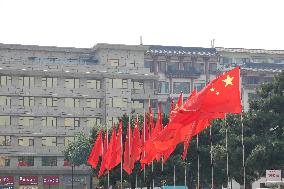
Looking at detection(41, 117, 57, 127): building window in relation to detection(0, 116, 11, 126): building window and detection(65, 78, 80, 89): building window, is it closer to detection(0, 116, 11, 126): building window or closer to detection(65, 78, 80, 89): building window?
detection(0, 116, 11, 126): building window

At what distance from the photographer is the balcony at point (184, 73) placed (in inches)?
4183

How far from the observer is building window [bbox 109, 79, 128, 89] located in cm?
9400

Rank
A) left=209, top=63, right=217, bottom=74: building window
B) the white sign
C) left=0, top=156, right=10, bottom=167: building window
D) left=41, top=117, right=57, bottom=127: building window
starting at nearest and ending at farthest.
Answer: the white sign
left=0, top=156, right=10, bottom=167: building window
left=41, top=117, right=57, bottom=127: building window
left=209, top=63, right=217, bottom=74: building window

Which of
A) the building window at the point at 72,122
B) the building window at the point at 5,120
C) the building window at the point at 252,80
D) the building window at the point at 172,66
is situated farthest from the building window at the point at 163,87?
the building window at the point at 5,120

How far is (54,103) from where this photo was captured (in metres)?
92.4

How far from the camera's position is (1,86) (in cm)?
9000

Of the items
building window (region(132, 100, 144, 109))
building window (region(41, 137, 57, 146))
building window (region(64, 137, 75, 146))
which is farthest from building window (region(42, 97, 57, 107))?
building window (region(132, 100, 144, 109))

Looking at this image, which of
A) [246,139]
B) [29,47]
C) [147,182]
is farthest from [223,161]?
[29,47]

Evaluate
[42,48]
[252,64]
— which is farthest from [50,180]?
[252,64]

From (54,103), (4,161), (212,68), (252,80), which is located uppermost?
(212,68)

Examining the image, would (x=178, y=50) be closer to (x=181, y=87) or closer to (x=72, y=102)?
(x=181, y=87)

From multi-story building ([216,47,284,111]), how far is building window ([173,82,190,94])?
7300mm

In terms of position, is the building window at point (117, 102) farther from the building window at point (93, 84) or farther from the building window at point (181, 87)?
the building window at point (181, 87)

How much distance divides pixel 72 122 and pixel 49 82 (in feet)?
23.2
